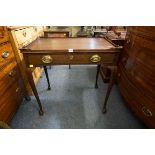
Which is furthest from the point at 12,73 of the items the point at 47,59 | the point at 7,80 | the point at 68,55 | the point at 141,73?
the point at 141,73

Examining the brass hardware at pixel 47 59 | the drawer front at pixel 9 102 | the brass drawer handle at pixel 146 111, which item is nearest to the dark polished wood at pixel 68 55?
the brass hardware at pixel 47 59

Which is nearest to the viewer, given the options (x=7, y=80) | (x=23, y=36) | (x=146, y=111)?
(x=146, y=111)

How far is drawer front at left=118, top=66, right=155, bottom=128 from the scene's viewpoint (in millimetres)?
906

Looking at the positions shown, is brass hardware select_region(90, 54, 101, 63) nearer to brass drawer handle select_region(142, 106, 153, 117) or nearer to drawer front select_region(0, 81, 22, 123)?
brass drawer handle select_region(142, 106, 153, 117)

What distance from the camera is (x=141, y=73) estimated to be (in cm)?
96

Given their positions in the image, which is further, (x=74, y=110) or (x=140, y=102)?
(x=74, y=110)

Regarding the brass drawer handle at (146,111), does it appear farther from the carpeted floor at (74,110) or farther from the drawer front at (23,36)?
the drawer front at (23,36)

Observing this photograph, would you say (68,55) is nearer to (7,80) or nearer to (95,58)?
(95,58)

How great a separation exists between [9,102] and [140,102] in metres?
1.15

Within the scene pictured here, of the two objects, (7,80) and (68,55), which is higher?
(68,55)
